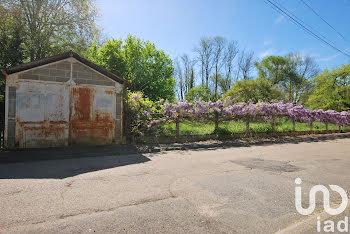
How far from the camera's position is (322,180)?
5148 mm

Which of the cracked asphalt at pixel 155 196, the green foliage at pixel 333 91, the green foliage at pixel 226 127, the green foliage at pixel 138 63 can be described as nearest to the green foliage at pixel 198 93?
the green foliage at pixel 138 63

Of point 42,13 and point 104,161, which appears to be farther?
point 42,13

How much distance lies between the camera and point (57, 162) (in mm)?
7000

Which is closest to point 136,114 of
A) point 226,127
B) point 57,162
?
point 57,162

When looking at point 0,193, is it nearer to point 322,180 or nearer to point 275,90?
point 322,180

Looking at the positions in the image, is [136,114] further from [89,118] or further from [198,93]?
[198,93]

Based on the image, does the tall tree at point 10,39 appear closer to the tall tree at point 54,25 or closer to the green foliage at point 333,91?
the tall tree at point 54,25

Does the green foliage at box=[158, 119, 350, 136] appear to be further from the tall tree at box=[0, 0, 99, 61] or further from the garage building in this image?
the tall tree at box=[0, 0, 99, 61]

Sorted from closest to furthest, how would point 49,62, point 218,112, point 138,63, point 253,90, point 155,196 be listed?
point 155,196 < point 49,62 < point 218,112 < point 138,63 < point 253,90

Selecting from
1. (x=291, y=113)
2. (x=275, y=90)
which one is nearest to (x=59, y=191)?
(x=291, y=113)

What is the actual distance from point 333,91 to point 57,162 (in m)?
32.4

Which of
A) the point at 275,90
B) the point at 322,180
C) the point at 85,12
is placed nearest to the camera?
the point at 322,180

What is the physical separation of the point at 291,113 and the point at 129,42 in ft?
67.5

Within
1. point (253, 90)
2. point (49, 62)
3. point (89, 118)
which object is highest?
point (253, 90)
